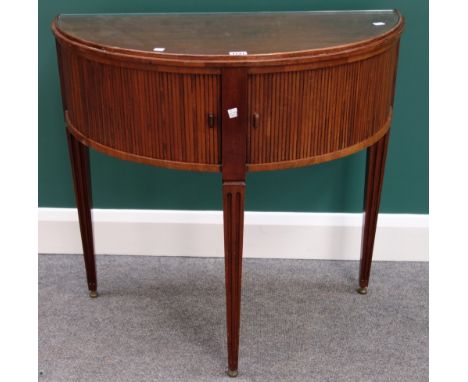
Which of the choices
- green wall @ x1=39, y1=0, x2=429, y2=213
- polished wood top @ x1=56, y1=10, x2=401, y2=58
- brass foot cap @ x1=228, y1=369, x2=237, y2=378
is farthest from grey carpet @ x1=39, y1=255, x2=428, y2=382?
polished wood top @ x1=56, y1=10, x2=401, y2=58

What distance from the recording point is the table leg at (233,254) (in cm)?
169

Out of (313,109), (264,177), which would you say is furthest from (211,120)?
(264,177)

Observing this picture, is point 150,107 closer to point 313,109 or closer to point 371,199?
point 313,109

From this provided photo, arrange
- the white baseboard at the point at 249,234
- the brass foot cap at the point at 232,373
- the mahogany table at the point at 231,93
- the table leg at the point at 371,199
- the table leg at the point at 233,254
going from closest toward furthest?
the mahogany table at the point at 231,93
the table leg at the point at 233,254
the brass foot cap at the point at 232,373
the table leg at the point at 371,199
the white baseboard at the point at 249,234

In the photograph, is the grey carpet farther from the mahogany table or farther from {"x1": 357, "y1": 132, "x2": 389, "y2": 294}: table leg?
the mahogany table

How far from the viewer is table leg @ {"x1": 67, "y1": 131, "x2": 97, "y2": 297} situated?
200 centimetres

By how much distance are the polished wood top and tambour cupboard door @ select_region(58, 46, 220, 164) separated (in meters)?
0.05

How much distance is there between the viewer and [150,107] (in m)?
1.63

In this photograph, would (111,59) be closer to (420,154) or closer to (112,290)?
(112,290)

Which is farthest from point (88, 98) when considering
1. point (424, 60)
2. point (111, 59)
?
point (424, 60)

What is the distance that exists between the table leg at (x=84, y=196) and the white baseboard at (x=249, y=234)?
0.22 m

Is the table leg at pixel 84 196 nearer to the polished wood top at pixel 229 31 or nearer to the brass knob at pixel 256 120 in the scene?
the polished wood top at pixel 229 31

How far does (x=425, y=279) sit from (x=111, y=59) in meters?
1.25

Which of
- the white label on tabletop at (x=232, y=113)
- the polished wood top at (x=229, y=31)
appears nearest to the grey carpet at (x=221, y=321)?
the white label on tabletop at (x=232, y=113)
